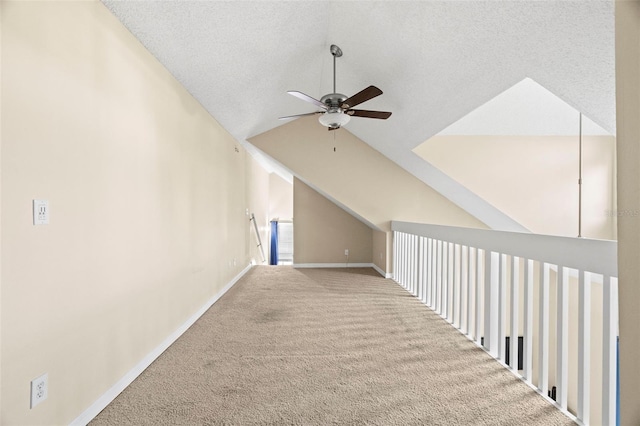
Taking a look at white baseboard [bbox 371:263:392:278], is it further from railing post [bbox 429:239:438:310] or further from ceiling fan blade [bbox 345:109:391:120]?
ceiling fan blade [bbox 345:109:391:120]

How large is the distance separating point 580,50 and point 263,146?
446 centimetres

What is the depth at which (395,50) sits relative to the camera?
10.1 ft

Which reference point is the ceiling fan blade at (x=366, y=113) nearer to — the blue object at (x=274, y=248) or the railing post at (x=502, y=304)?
the railing post at (x=502, y=304)

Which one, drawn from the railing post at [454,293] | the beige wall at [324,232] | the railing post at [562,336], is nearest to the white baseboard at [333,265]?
the beige wall at [324,232]

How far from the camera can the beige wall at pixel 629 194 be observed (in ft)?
3.10

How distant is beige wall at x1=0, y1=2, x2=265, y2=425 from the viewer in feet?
4.33

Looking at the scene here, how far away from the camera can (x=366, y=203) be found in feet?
19.2

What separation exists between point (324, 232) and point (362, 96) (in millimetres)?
3980

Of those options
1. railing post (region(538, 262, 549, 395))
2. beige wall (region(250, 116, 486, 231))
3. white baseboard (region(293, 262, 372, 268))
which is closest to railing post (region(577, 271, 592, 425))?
railing post (region(538, 262, 549, 395))

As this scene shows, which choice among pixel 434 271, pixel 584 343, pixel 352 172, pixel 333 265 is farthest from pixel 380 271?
pixel 584 343

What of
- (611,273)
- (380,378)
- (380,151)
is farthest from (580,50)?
(380,151)

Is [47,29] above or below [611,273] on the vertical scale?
above

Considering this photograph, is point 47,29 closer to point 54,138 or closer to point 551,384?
point 54,138

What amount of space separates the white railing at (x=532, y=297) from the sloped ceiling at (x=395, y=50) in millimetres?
1166
